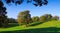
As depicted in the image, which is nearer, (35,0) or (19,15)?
(35,0)

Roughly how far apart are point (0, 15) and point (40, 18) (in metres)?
76.8

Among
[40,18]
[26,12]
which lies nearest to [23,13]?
[26,12]

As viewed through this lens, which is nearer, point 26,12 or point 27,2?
point 27,2

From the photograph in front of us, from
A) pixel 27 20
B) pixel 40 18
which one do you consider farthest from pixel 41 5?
pixel 40 18

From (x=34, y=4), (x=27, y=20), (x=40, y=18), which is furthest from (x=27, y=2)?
(x=40, y=18)

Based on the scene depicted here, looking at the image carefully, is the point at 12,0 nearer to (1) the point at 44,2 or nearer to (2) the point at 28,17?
(1) the point at 44,2

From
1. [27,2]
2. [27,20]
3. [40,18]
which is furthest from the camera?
[40,18]

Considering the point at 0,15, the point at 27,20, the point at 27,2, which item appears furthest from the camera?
the point at 27,20

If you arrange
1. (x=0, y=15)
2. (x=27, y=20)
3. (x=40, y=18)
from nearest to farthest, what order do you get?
(x=0, y=15) < (x=27, y=20) < (x=40, y=18)

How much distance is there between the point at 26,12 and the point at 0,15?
3264 centimetres

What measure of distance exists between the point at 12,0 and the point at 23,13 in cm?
5893

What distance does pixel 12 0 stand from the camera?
22266 millimetres

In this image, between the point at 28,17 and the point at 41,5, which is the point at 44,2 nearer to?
the point at 41,5

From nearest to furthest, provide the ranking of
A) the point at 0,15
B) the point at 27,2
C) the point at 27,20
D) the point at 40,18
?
the point at 27,2 → the point at 0,15 → the point at 27,20 → the point at 40,18
